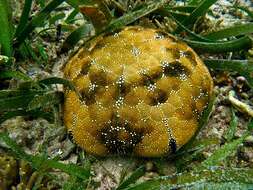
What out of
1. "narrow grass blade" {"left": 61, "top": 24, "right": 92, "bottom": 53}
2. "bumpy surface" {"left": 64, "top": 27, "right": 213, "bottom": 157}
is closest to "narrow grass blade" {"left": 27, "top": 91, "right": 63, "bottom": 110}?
"bumpy surface" {"left": 64, "top": 27, "right": 213, "bottom": 157}

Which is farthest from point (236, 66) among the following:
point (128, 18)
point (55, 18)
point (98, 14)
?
point (55, 18)

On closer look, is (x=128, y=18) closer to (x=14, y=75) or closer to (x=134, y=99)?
(x=134, y=99)

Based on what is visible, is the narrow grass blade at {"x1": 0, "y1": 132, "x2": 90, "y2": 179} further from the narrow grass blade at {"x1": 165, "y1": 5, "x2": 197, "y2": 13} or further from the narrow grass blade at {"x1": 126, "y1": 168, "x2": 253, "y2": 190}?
the narrow grass blade at {"x1": 165, "y1": 5, "x2": 197, "y2": 13}

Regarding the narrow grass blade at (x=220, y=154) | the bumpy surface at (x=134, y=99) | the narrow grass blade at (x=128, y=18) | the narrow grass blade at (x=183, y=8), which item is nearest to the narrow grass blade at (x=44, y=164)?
the bumpy surface at (x=134, y=99)

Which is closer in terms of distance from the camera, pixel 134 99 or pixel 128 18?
pixel 134 99

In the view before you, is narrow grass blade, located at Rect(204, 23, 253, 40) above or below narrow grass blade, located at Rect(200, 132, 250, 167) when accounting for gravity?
above
